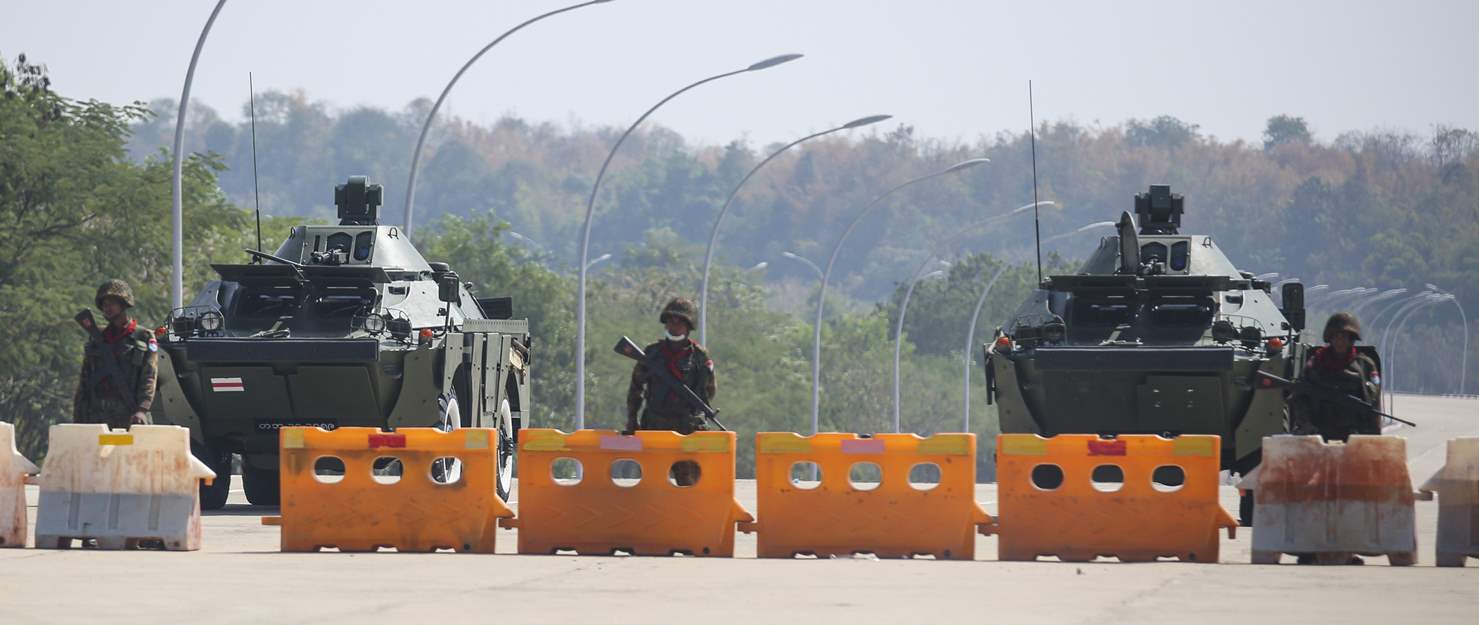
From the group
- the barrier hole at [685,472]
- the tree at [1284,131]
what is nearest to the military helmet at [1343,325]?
the barrier hole at [685,472]

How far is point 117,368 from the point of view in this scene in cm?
1750

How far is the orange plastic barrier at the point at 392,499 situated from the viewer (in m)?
16.5

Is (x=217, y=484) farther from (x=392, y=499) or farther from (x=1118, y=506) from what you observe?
(x=1118, y=506)

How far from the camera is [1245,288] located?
23625mm

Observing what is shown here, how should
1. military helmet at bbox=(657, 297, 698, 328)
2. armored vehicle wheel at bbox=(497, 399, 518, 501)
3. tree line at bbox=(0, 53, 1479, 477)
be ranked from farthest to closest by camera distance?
1. tree line at bbox=(0, 53, 1479, 477)
2. armored vehicle wheel at bbox=(497, 399, 518, 501)
3. military helmet at bbox=(657, 297, 698, 328)

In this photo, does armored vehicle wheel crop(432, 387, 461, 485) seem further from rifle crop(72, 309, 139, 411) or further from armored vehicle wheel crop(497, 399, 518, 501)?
rifle crop(72, 309, 139, 411)

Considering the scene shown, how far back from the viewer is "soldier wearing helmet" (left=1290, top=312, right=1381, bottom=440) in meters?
17.4

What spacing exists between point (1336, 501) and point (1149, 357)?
592 centimetres

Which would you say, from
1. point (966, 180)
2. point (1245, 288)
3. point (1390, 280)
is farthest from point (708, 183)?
point (1245, 288)

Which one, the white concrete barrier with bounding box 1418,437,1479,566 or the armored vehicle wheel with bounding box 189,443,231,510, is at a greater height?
the white concrete barrier with bounding box 1418,437,1479,566

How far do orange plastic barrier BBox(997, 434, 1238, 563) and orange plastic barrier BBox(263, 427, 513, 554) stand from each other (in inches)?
130

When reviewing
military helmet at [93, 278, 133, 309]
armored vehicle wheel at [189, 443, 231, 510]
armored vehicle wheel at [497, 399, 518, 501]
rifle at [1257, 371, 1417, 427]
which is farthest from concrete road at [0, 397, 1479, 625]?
armored vehicle wheel at [497, 399, 518, 501]

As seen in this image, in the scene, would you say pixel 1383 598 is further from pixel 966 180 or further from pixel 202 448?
pixel 966 180

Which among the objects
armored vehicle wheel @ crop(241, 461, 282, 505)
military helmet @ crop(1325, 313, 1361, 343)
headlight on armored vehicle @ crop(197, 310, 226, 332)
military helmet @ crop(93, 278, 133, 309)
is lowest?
armored vehicle wheel @ crop(241, 461, 282, 505)
